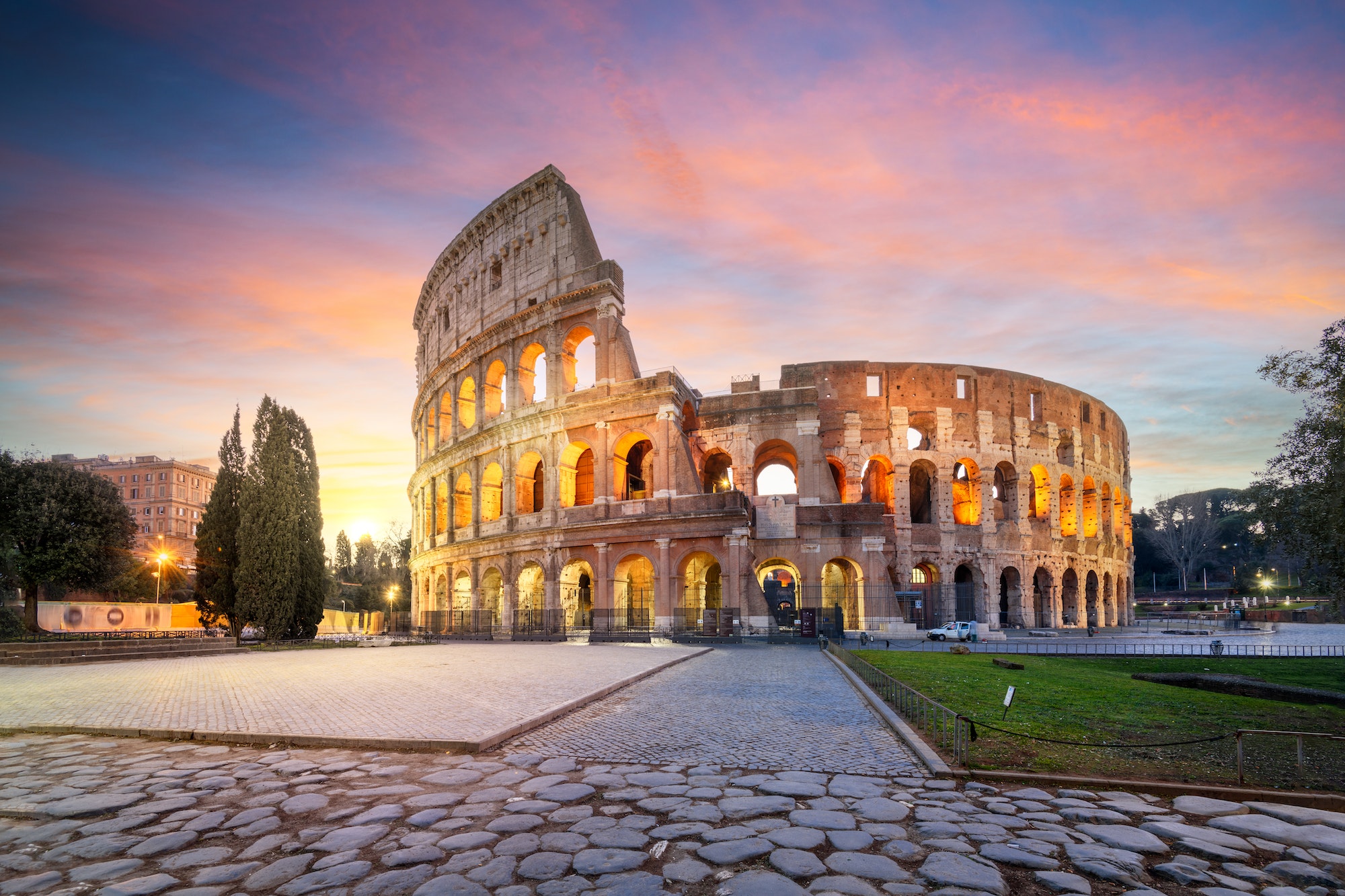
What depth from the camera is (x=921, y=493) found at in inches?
1698

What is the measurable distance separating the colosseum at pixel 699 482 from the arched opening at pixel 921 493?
0.39ft

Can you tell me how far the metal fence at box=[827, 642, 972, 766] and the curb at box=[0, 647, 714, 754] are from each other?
4.20 metres

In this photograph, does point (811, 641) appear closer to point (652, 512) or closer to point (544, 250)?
point (652, 512)

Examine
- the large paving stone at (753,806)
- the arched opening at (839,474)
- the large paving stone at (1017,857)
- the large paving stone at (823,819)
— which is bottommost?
the large paving stone at (753,806)

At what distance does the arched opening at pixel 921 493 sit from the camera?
40938 millimetres

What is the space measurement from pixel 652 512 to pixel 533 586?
28.1ft

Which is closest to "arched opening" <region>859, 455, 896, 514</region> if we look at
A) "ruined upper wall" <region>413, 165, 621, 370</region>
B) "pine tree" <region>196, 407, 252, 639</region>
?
"ruined upper wall" <region>413, 165, 621, 370</region>

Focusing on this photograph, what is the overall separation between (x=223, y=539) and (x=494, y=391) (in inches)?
543

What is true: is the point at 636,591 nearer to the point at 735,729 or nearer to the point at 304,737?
the point at 735,729

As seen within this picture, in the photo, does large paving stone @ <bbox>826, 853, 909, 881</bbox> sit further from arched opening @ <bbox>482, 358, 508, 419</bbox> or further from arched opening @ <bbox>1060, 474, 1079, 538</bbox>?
arched opening @ <bbox>1060, 474, 1079, 538</bbox>

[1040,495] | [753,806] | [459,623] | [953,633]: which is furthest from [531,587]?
[753,806]

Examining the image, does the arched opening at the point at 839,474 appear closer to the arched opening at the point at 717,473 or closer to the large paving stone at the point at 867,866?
the arched opening at the point at 717,473

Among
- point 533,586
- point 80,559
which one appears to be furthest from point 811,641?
point 80,559

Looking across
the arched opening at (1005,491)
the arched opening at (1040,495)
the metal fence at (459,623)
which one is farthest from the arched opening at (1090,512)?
the metal fence at (459,623)
